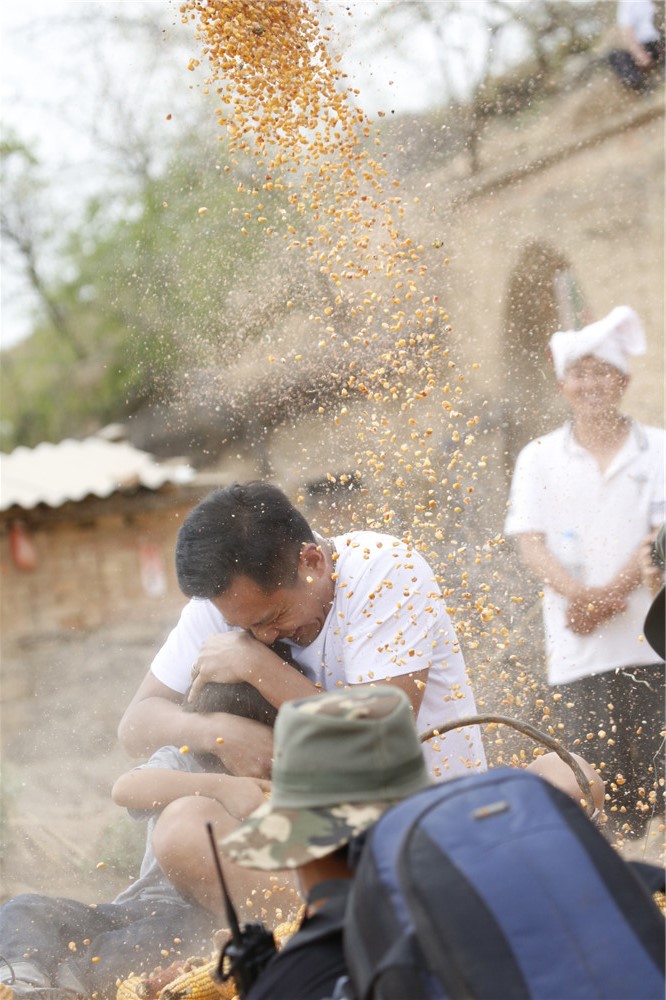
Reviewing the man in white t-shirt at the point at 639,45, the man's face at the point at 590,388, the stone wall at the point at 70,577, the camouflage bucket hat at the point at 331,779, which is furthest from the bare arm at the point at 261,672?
the man in white t-shirt at the point at 639,45

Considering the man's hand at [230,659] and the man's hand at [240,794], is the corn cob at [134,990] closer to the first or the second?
the man's hand at [240,794]

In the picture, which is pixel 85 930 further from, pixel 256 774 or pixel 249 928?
pixel 249 928

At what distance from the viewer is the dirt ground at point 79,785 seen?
3785mm

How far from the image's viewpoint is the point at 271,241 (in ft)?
12.0

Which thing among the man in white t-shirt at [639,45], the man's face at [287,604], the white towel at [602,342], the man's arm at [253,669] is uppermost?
the man in white t-shirt at [639,45]

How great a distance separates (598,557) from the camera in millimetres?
3623

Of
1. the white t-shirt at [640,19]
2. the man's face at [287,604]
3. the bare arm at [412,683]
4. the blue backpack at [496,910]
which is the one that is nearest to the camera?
the blue backpack at [496,910]

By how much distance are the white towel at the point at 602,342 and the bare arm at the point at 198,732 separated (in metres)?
1.68

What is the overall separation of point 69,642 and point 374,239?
3.08m

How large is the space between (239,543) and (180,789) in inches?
34.8

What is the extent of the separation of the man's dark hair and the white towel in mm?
1168

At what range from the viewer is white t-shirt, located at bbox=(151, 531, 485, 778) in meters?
3.14

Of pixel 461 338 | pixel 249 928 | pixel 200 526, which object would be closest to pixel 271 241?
pixel 461 338

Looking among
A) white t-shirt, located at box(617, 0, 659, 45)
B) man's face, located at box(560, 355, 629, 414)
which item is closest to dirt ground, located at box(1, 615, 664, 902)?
man's face, located at box(560, 355, 629, 414)
